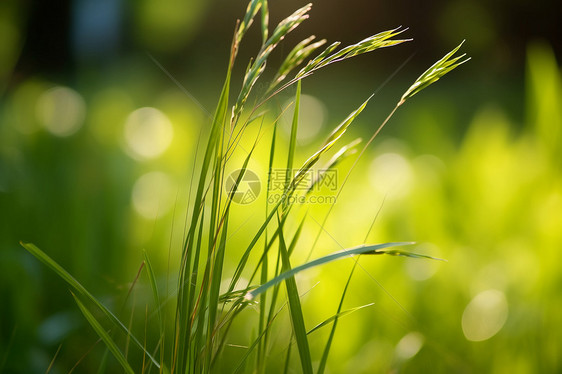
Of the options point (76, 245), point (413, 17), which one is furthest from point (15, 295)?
point (413, 17)

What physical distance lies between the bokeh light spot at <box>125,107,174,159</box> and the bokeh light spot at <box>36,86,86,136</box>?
15cm

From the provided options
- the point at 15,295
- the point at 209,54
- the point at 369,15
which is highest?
the point at 369,15

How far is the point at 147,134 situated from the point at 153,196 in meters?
0.34

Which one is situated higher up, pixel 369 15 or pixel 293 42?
pixel 369 15

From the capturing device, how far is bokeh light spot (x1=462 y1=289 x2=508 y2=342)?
2.20 feet

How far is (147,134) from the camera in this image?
1243 millimetres

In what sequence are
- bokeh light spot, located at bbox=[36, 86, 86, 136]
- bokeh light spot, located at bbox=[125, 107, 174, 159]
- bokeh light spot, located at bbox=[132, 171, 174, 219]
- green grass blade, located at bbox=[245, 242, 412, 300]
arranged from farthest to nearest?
bokeh light spot, located at bbox=[36, 86, 86, 136] → bokeh light spot, located at bbox=[125, 107, 174, 159] → bokeh light spot, located at bbox=[132, 171, 174, 219] → green grass blade, located at bbox=[245, 242, 412, 300]

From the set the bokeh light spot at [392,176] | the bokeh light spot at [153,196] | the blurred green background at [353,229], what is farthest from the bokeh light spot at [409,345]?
the bokeh light spot at [153,196]

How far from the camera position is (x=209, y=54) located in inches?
152

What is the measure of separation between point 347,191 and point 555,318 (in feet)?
1.50

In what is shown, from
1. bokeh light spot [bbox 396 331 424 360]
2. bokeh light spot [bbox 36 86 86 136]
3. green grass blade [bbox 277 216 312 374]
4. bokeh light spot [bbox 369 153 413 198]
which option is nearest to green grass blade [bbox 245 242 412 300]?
green grass blade [bbox 277 216 312 374]

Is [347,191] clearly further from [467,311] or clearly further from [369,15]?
[369,15]

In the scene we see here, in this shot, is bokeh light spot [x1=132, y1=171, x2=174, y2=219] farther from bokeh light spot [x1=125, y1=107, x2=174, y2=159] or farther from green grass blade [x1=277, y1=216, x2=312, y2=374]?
green grass blade [x1=277, y1=216, x2=312, y2=374]

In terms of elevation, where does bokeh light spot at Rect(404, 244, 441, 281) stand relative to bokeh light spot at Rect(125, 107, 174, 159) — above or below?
below
